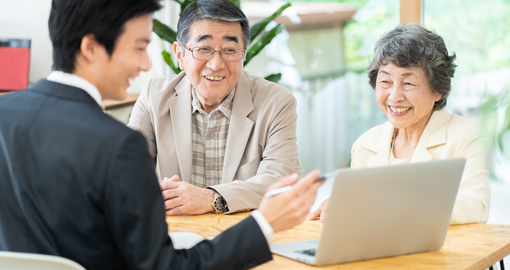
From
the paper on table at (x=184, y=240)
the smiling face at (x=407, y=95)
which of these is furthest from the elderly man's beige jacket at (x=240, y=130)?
the paper on table at (x=184, y=240)

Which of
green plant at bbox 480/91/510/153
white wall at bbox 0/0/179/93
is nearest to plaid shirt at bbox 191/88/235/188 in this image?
white wall at bbox 0/0/179/93

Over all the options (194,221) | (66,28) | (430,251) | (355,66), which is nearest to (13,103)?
(66,28)

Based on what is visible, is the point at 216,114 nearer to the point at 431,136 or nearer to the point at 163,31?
the point at 431,136

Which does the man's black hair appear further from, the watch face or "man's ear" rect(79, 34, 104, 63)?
the watch face

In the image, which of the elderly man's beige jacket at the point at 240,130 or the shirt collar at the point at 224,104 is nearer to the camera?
the elderly man's beige jacket at the point at 240,130

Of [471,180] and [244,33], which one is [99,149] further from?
[244,33]

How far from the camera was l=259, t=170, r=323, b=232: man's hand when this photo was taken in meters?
1.02

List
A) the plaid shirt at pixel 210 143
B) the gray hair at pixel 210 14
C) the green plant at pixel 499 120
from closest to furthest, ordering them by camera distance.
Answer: the gray hair at pixel 210 14
the plaid shirt at pixel 210 143
the green plant at pixel 499 120

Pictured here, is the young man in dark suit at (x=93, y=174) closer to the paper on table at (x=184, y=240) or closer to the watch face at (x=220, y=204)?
Result: the paper on table at (x=184, y=240)

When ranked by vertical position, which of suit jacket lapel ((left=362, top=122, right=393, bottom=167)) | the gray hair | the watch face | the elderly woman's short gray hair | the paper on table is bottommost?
the paper on table

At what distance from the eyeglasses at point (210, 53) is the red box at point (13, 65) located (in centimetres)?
152

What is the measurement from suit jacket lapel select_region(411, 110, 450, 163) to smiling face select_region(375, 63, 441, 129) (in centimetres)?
5

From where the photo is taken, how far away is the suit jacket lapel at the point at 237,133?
85.0 inches

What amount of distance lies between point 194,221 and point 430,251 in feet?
2.45
